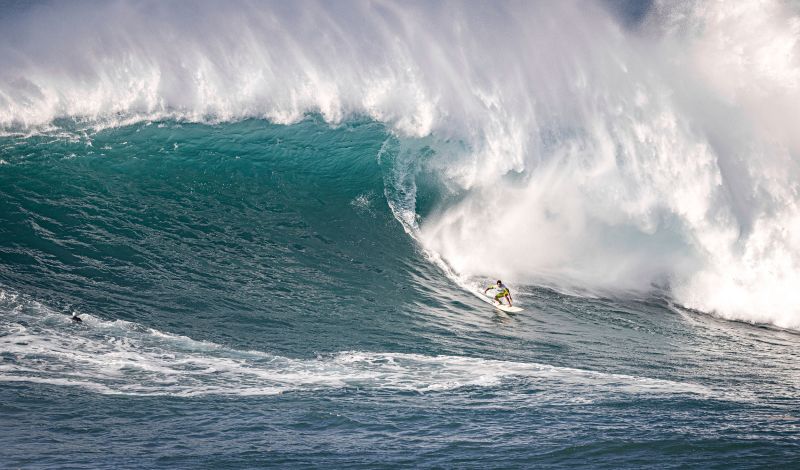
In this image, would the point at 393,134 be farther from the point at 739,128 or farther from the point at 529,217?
the point at 739,128

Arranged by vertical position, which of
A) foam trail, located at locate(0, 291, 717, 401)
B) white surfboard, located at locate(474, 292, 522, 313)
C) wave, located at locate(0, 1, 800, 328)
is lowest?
foam trail, located at locate(0, 291, 717, 401)

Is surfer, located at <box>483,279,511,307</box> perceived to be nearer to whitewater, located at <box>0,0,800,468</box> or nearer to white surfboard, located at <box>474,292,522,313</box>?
white surfboard, located at <box>474,292,522,313</box>

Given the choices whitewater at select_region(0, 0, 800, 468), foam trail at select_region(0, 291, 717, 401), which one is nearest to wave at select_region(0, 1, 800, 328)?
whitewater at select_region(0, 0, 800, 468)

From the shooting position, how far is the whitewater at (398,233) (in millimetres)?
10695

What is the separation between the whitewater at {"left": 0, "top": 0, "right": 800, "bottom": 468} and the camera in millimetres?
10695

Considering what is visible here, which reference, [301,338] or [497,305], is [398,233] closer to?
[497,305]

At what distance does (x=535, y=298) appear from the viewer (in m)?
18.6

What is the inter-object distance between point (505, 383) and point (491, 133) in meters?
11.4

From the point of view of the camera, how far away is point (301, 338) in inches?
566

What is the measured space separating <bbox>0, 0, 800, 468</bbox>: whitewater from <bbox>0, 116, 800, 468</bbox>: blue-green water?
0.23 ft

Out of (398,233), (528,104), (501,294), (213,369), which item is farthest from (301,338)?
(528,104)

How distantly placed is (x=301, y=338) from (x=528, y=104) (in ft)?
38.9

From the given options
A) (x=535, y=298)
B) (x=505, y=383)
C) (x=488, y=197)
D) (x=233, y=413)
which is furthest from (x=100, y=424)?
(x=488, y=197)

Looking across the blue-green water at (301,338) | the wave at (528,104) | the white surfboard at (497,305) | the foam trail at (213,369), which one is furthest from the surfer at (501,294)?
the foam trail at (213,369)
